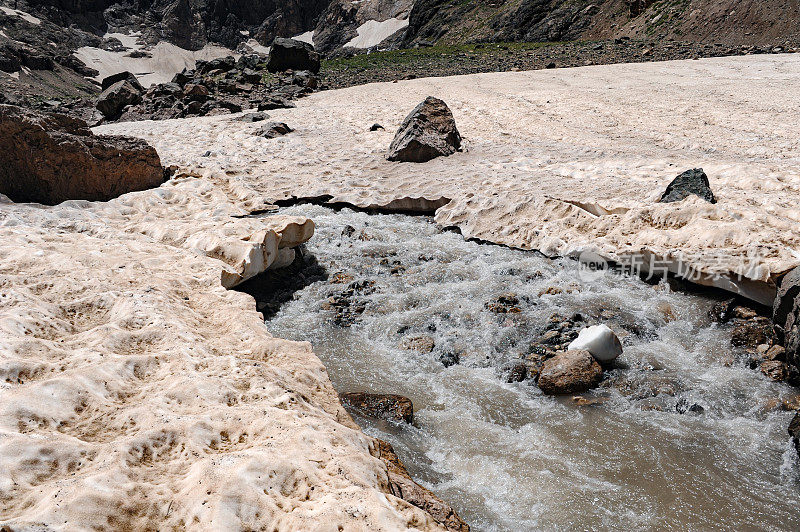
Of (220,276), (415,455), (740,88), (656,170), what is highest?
(740,88)

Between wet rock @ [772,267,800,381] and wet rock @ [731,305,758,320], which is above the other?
wet rock @ [772,267,800,381]

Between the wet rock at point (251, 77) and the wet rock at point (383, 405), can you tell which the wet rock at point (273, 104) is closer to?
the wet rock at point (251, 77)

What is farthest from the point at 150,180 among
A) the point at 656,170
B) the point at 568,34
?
the point at 568,34

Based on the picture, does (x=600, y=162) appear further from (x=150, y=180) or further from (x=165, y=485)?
(x=165, y=485)

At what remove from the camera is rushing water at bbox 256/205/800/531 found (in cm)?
364

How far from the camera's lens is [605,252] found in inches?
278

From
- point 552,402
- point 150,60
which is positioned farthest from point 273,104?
point 150,60

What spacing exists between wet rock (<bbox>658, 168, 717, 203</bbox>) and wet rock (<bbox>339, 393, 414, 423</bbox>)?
17.0 ft

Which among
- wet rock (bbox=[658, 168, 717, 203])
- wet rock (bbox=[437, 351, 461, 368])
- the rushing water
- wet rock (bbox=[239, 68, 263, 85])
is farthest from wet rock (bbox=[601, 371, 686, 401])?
wet rock (bbox=[239, 68, 263, 85])

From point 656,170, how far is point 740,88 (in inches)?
359

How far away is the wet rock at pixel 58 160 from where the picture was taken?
7.61 m

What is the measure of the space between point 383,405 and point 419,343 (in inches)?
53.0

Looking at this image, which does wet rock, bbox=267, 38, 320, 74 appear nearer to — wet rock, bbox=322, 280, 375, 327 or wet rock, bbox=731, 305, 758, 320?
wet rock, bbox=322, 280, 375, 327

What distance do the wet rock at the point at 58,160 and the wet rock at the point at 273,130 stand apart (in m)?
5.18
